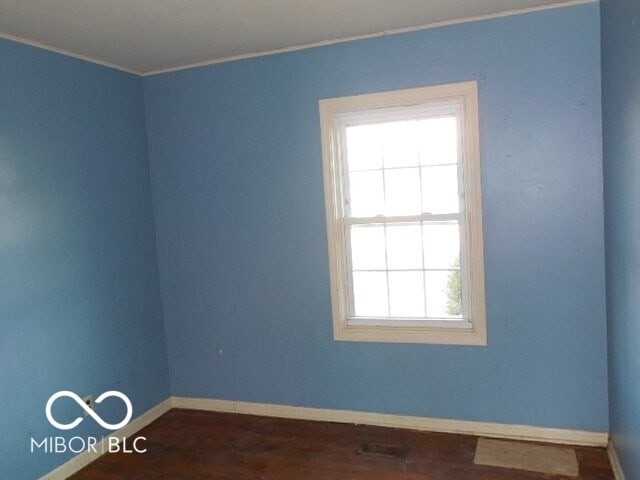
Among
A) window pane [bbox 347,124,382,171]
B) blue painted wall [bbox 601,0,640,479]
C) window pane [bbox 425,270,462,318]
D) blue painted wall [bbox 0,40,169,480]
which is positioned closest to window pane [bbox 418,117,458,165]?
window pane [bbox 347,124,382,171]

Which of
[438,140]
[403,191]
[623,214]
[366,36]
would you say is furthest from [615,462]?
[366,36]

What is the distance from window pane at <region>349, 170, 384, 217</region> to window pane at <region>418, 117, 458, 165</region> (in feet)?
1.08

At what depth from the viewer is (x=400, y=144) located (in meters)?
3.23

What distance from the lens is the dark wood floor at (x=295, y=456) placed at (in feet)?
9.20

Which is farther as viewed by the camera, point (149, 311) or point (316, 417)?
point (149, 311)

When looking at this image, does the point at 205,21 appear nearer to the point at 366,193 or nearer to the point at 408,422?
the point at 366,193

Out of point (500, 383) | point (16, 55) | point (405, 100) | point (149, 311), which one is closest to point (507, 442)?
point (500, 383)

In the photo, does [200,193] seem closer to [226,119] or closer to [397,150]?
[226,119]

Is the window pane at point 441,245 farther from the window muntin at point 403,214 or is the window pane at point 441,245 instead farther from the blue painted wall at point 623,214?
the blue painted wall at point 623,214

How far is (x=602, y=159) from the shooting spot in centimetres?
279

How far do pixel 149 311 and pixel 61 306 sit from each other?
81 cm

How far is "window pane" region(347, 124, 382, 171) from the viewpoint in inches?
129

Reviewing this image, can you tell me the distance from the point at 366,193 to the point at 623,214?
59.9 inches

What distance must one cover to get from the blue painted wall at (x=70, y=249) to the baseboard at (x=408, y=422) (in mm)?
482
